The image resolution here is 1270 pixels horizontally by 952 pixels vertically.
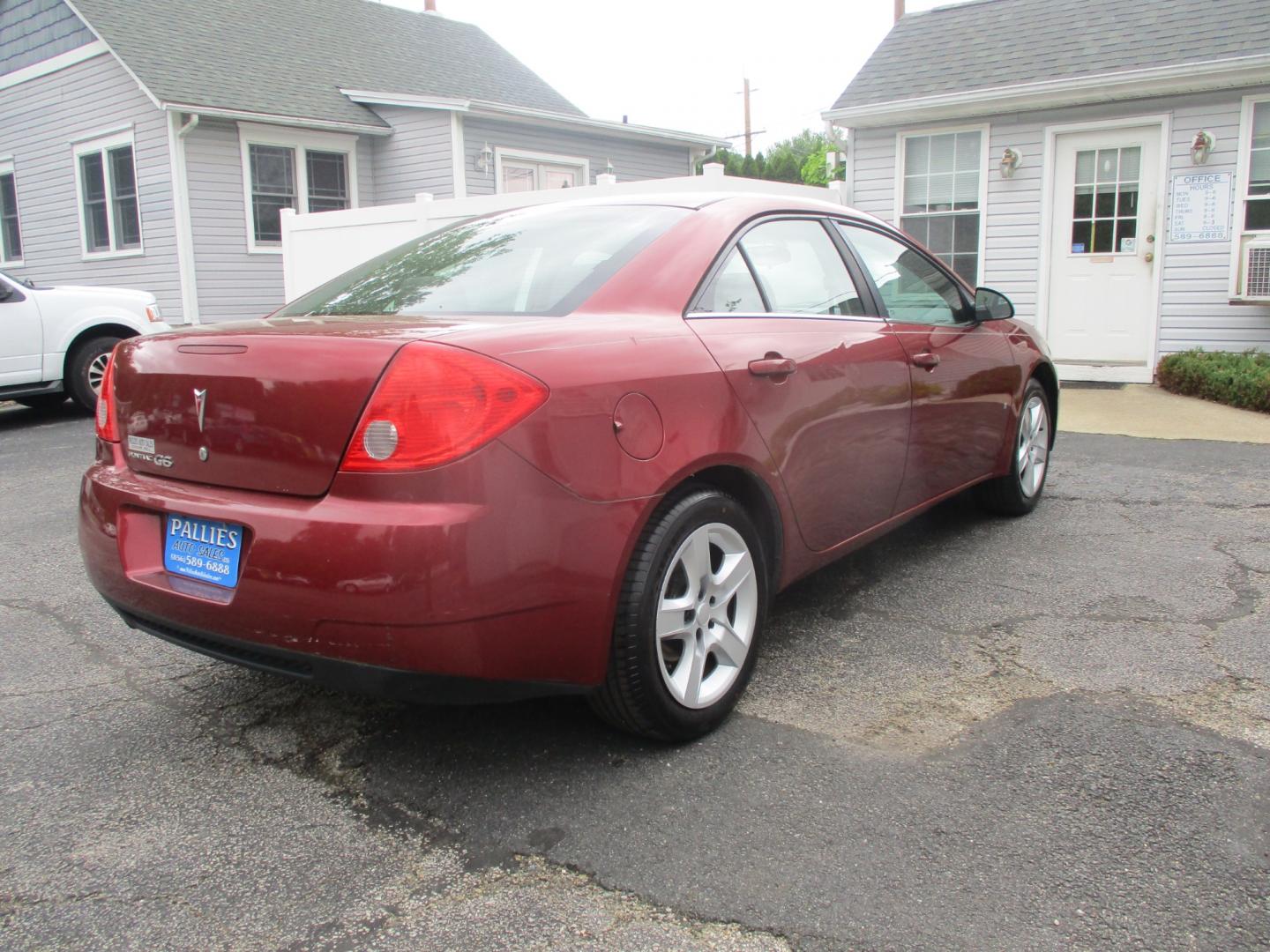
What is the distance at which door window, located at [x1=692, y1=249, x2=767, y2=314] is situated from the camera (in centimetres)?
306

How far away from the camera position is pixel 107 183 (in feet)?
49.5

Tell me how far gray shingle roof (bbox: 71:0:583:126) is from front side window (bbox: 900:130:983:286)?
8.34 metres

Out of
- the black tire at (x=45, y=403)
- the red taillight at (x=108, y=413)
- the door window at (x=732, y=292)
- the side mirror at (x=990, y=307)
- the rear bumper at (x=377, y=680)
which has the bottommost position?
the black tire at (x=45, y=403)

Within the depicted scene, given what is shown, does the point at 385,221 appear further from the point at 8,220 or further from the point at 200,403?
the point at 8,220

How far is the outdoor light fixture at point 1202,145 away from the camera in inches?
390

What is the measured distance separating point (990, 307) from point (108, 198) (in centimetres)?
1433

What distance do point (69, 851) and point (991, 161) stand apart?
36.2ft

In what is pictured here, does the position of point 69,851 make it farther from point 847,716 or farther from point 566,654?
point 847,716

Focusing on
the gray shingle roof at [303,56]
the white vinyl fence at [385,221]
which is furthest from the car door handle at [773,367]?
the gray shingle roof at [303,56]

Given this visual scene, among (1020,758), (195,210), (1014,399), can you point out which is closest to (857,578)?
(1014,399)

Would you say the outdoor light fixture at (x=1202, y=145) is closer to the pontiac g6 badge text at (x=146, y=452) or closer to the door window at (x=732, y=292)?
the door window at (x=732, y=292)

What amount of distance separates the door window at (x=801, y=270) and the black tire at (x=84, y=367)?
7.72 meters

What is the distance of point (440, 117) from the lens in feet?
50.0

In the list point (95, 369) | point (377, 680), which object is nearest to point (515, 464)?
point (377, 680)
